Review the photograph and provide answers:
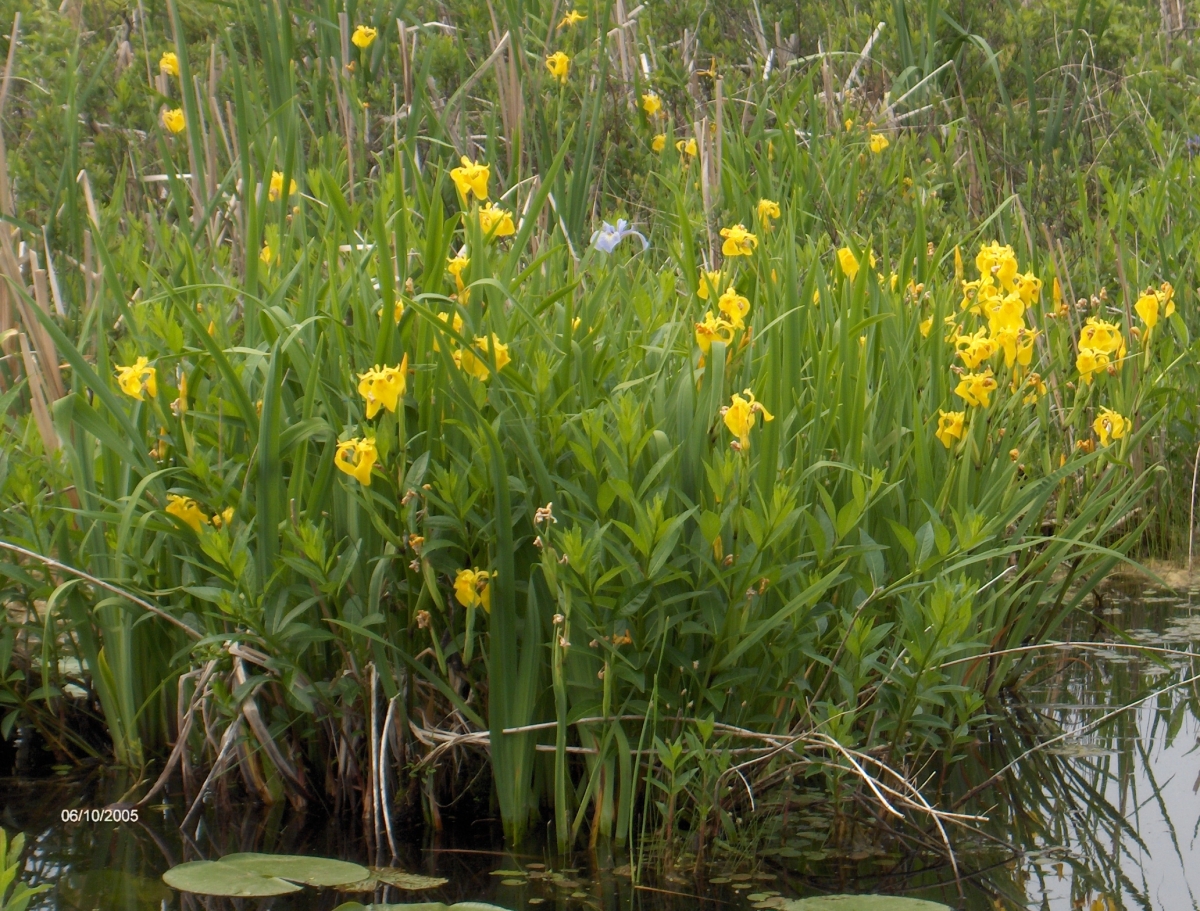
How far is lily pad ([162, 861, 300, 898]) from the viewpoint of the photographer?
175 centimetres

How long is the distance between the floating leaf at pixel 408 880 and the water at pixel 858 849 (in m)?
0.02

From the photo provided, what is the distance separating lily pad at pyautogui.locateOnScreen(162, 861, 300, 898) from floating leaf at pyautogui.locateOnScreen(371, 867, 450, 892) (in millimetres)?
129

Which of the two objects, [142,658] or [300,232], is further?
[300,232]

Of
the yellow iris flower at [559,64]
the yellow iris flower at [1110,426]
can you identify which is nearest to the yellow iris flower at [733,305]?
the yellow iris flower at [1110,426]

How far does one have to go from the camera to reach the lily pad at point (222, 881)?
5.75 feet

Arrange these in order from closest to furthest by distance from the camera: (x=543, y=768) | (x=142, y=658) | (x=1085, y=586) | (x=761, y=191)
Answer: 1. (x=543, y=768)
2. (x=142, y=658)
3. (x=1085, y=586)
4. (x=761, y=191)

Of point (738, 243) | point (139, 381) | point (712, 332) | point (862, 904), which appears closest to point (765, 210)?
point (738, 243)

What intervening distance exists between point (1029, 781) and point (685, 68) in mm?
4068

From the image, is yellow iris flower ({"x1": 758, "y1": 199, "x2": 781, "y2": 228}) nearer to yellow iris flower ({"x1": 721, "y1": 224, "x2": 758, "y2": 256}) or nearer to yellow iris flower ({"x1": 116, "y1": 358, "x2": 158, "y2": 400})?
yellow iris flower ({"x1": 721, "y1": 224, "x2": 758, "y2": 256})

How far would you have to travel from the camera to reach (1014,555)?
8.52ft

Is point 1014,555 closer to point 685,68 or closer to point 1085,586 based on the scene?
point 1085,586

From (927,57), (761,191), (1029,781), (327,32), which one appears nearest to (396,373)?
(1029,781)

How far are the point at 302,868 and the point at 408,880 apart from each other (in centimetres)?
16

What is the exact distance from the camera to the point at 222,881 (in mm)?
1778
